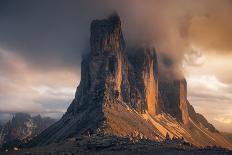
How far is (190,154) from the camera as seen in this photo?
18612 cm

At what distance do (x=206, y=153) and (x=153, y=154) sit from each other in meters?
26.2

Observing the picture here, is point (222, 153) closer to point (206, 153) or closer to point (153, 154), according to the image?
point (206, 153)

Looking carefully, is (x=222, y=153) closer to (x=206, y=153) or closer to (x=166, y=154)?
(x=206, y=153)

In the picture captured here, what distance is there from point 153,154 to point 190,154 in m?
18.1

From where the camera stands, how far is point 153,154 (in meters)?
197

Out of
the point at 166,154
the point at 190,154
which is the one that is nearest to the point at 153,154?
the point at 166,154

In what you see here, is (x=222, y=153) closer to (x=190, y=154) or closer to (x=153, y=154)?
(x=190, y=154)

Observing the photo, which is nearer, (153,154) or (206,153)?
(206,153)

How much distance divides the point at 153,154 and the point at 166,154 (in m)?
6.29

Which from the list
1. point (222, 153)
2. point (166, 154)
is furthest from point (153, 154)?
point (222, 153)

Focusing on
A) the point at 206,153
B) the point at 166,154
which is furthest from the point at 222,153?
the point at 166,154

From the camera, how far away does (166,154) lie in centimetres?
19362

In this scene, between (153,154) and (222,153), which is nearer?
(222,153)

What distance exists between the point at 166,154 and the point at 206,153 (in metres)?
20.0
